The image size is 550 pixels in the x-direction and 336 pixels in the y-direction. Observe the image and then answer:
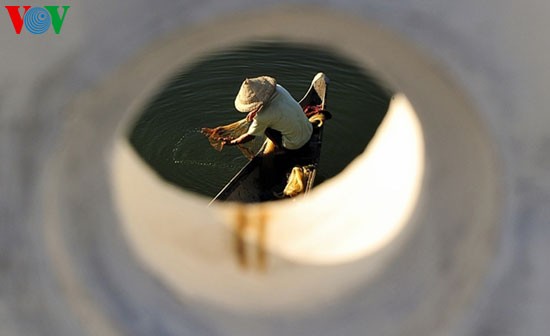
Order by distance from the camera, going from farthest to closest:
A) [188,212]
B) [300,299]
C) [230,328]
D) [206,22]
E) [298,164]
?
[298,164], [188,212], [300,299], [230,328], [206,22]

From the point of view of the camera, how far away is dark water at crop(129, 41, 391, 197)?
16.6 ft

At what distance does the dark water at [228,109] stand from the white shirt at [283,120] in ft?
1.53

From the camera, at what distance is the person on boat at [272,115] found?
4324mm

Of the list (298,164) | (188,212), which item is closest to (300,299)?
(188,212)

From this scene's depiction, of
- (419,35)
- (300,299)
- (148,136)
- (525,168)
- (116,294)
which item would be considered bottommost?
(116,294)

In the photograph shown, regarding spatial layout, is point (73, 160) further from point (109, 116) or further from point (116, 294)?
point (116, 294)

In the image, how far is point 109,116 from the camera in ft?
3.85

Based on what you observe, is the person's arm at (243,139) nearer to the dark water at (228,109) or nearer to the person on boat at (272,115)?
the person on boat at (272,115)

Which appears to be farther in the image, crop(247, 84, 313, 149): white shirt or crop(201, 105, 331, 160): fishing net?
crop(201, 105, 331, 160): fishing net

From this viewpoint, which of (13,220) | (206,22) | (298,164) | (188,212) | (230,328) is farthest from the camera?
(298,164)

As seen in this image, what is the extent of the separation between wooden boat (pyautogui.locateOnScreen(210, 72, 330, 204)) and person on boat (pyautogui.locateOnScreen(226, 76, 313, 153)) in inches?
4.3

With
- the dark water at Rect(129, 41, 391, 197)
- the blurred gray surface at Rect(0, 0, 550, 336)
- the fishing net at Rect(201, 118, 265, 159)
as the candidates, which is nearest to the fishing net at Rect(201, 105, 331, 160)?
the fishing net at Rect(201, 118, 265, 159)

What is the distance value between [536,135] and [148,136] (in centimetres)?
438

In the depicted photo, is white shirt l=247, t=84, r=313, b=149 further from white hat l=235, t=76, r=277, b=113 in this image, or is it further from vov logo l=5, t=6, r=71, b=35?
vov logo l=5, t=6, r=71, b=35
